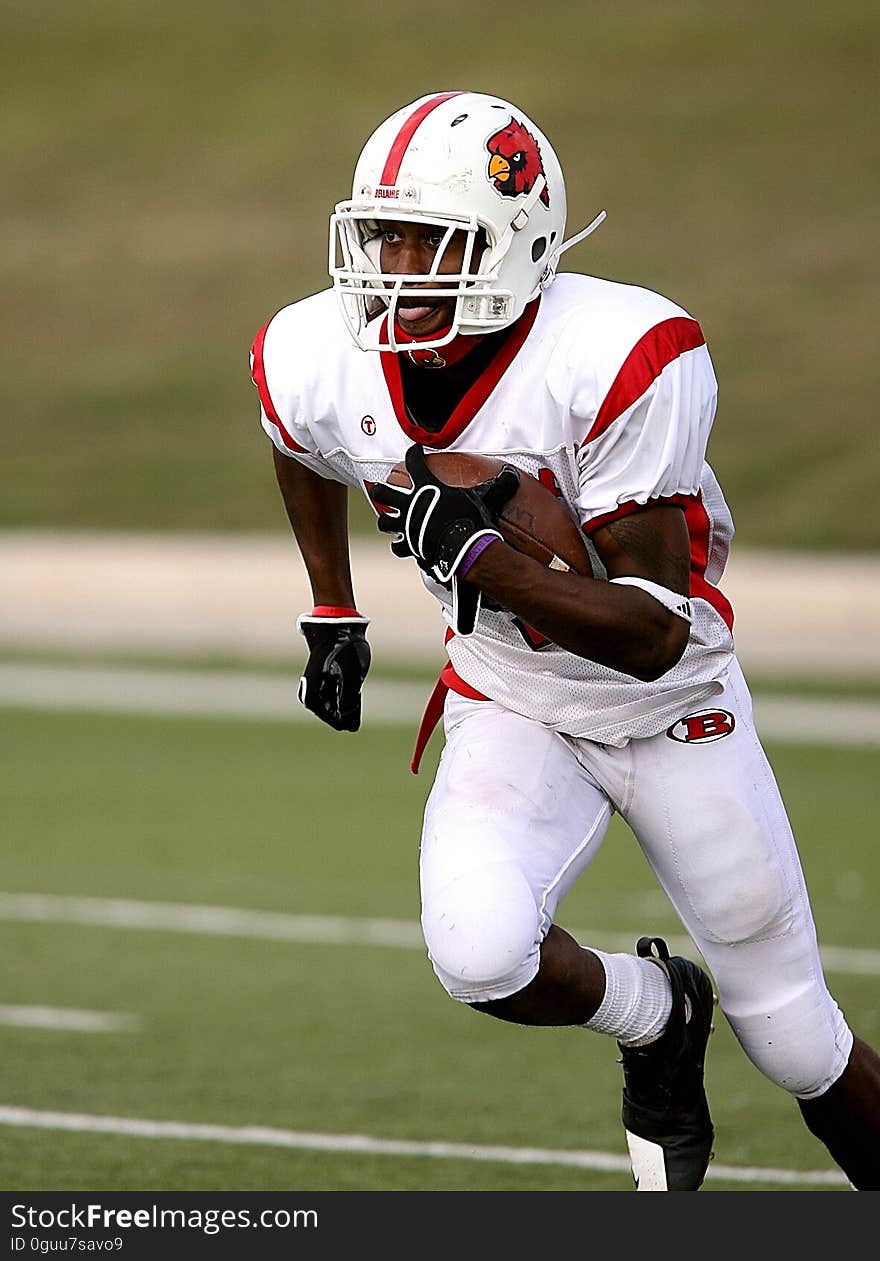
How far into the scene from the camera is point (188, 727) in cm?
1106

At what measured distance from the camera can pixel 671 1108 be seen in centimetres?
367

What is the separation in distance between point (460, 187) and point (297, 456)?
25.3 inches

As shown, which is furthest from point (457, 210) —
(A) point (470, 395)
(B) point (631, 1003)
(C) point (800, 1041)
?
(C) point (800, 1041)

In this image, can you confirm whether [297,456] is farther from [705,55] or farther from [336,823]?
[705,55]

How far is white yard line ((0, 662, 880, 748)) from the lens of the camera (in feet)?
36.8

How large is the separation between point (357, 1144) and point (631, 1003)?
122cm

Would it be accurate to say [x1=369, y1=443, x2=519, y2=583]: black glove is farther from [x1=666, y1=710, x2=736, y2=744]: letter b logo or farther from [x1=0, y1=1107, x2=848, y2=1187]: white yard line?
[x1=0, y1=1107, x2=848, y2=1187]: white yard line

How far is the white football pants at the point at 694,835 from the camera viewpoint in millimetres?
3531

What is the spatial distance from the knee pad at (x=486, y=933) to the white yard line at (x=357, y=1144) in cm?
117

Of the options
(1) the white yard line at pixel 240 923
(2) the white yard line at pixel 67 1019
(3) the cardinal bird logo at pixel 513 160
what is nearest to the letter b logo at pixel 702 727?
(3) the cardinal bird logo at pixel 513 160

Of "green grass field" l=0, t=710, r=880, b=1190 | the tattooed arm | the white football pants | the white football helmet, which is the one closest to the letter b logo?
Result: the white football pants

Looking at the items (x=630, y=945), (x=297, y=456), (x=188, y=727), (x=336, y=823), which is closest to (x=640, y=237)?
(x=188, y=727)

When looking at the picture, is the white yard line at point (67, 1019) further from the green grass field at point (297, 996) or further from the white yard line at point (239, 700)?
the white yard line at point (239, 700)

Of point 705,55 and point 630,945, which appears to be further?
point 705,55
